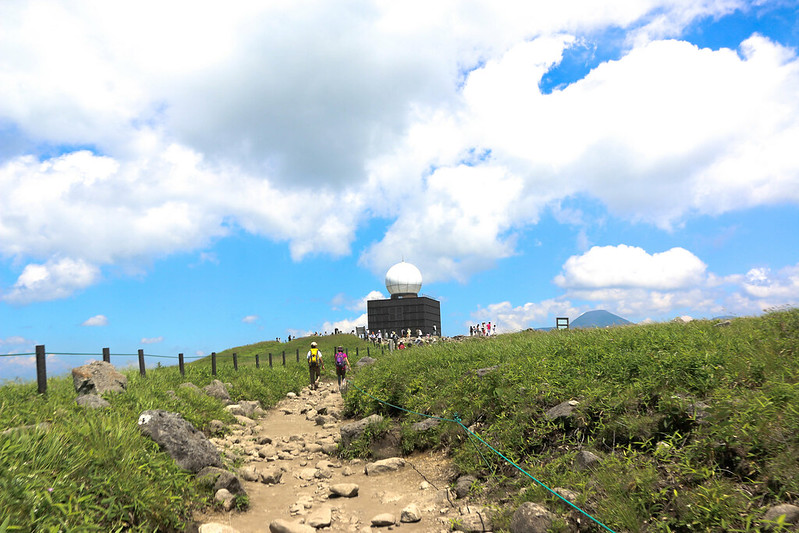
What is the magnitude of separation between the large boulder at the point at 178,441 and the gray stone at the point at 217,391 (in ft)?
21.6

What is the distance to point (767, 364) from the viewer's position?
6.40 meters

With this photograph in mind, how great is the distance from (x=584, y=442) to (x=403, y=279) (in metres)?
58.4

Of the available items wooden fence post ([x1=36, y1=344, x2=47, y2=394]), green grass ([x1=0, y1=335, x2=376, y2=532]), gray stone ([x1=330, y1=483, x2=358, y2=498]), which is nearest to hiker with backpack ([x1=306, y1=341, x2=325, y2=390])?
wooden fence post ([x1=36, y1=344, x2=47, y2=394])

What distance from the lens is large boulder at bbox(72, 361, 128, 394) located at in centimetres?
1053

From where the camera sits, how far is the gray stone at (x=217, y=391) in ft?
46.1

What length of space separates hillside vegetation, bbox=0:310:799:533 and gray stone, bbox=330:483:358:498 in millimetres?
1709

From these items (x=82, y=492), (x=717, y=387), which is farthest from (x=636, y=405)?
(x=82, y=492)

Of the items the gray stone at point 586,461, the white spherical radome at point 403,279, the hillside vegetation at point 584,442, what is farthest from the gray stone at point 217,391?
the white spherical radome at point 403,279

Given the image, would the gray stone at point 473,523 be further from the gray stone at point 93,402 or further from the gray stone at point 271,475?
the gray stone at point 93,402

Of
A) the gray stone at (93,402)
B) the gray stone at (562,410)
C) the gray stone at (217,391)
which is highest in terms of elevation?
the gray stone at (93,402)

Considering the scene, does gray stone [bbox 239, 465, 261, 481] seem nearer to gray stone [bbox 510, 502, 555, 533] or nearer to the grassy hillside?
the grassy hillside

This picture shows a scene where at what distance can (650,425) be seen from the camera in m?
5.89

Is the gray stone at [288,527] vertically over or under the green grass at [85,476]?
under

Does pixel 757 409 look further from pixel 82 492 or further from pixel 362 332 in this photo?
pixel 362 332
